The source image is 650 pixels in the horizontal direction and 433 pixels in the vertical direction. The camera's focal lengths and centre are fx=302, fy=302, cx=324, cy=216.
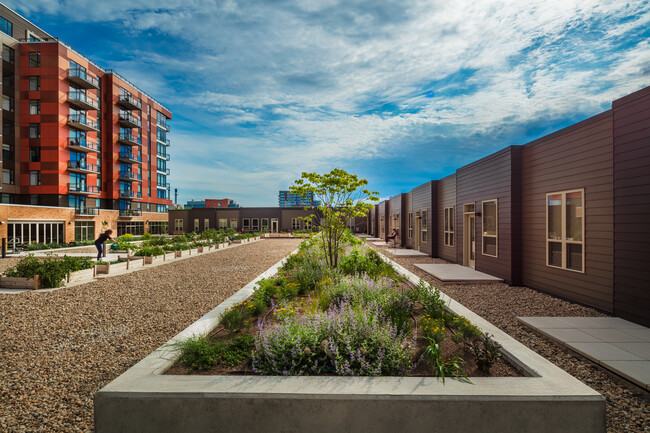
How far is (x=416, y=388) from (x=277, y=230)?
40.8 metres

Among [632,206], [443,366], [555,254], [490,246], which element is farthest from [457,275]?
[443,366]

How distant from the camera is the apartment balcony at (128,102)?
122 ft

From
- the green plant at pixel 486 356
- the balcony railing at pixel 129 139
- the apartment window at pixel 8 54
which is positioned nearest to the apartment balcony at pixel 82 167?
the balcony railing at pixel 129 139

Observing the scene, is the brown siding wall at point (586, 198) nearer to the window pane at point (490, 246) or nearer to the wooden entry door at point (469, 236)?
the window pane at point (490, 246)

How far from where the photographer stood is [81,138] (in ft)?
104

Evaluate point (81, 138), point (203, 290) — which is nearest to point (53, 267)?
point (203, 290)

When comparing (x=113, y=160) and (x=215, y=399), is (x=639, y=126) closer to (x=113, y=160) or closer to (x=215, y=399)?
(x=215, y=399)

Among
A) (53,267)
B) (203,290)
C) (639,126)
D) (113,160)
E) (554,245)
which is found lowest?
(203,290)

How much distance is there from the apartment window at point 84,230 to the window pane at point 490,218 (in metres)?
33.4

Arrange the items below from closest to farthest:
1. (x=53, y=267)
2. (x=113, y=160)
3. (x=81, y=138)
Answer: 1. (x=53, y=267)
2. (x=81, y=138)
3. (x=113, y=160)

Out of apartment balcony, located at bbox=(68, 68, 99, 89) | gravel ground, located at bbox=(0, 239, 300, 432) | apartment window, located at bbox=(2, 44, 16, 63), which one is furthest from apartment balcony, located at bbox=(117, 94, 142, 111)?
gravel ground, located at bbox=(0, 239, 300, 432)

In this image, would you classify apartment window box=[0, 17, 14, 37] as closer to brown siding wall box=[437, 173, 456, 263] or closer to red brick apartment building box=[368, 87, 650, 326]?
brown siding wall box=[437, 173, 456, 263]

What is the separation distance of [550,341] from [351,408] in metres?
3.67

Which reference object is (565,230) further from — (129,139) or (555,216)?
(129,139)
